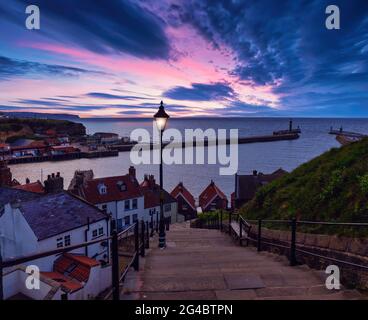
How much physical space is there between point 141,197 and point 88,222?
13.6 meters

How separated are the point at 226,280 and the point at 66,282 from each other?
13.1 m

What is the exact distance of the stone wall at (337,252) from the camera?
5.33m

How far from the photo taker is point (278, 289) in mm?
5066

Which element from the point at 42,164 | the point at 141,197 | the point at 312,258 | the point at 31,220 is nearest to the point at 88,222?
the point at 31,220

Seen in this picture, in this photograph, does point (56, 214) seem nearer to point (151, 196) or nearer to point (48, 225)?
point (48, 225)

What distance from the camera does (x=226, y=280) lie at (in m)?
5.64

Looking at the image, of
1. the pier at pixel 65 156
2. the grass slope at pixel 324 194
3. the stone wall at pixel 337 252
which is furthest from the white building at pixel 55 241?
the pier at pixel 65 156

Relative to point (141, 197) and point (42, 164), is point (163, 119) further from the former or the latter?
point (42, 164)

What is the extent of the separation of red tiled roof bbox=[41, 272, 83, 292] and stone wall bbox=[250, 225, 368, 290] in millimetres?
10738

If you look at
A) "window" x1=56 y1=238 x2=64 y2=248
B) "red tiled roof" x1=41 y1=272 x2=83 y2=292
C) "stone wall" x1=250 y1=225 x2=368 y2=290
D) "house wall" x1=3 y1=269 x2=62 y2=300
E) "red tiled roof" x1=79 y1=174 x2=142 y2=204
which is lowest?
"red tiled roof" x1=41 y1=272 x2=83 y2=292

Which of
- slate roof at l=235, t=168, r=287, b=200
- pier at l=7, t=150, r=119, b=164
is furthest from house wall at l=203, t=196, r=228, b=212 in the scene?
pier at l=7, t=150, r=119, b=164

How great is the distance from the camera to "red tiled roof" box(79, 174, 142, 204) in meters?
32.5

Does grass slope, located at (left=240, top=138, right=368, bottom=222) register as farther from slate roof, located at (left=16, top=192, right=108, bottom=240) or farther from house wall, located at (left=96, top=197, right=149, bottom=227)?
house wall, located at (left=96, top=197, right=149, bottom=227)
